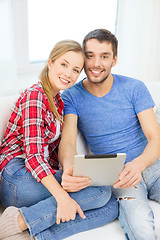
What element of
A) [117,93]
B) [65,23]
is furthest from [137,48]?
[117,93]

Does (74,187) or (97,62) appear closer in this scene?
(74,187)

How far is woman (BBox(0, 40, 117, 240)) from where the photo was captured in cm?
123

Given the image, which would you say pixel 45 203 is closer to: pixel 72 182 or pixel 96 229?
pixel 72 182

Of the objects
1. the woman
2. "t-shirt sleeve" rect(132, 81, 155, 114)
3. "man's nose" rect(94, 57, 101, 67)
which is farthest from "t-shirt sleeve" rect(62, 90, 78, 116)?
"t-shirt sleeve" rect(132, 81, 155, 114)

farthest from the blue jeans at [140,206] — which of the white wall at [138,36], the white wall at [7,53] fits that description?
the white wall at [138,36]

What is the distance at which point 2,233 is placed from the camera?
1.22 metres

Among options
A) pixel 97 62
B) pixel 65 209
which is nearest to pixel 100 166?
pixel 65 209

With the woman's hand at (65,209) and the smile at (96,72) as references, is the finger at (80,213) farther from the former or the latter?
the smile at (96,72)

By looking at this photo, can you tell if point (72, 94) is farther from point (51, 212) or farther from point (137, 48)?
point (137, 48)

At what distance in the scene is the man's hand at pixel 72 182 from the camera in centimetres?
125

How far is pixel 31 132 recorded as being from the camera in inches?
50.8

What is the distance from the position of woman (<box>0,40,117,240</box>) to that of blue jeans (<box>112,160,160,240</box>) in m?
0.06

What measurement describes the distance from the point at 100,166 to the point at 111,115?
0.51m

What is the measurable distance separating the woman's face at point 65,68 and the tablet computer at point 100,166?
0.44 m
